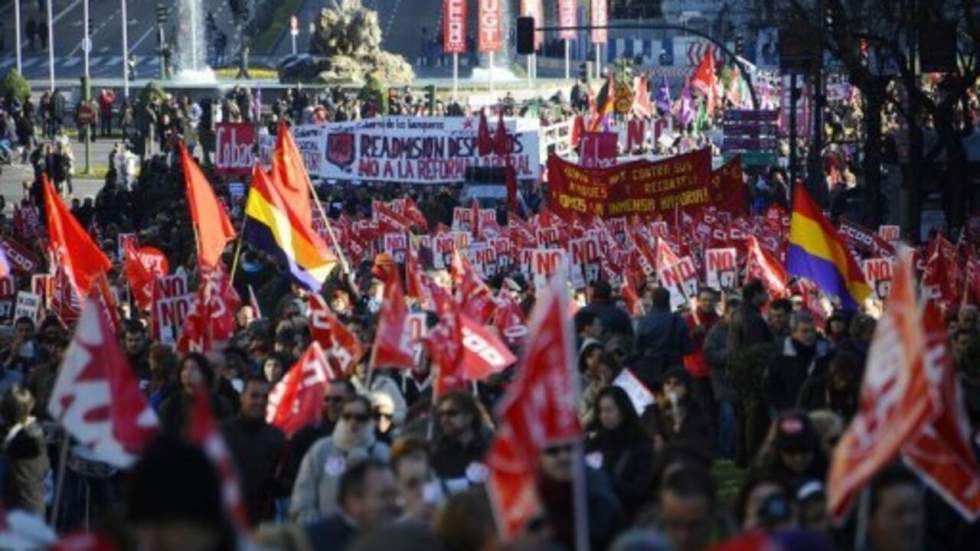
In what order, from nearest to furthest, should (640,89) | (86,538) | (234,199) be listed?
(86,538)
(234,199)
(640,89)

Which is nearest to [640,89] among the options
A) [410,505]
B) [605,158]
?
[605,158]

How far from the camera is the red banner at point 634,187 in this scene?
33.8m

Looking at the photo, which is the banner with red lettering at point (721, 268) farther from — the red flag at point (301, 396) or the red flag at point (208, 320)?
the red flag at point (301, 396)

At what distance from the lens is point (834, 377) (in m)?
14.7

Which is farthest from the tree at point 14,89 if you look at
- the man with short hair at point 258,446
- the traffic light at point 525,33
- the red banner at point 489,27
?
the man with short hair at point 258,446

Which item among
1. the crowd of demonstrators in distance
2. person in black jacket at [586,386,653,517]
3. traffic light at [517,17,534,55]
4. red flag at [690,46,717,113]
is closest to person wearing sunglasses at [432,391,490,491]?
the crowd of demonstrators in distance

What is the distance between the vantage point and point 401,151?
149 ft

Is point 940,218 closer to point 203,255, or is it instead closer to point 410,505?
point 203,255

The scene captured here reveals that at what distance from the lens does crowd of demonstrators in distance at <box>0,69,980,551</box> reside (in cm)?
968

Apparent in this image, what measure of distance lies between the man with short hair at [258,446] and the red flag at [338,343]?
2.49m

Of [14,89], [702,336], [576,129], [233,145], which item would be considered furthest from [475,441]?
[14,89]

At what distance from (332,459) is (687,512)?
3074 millimetres

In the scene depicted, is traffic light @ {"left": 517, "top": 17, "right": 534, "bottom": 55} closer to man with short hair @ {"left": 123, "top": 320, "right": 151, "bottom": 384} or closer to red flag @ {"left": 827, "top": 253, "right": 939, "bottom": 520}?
man with short hair @ {"left": 123, "top": 320, "right": 151, "bottom": 384}

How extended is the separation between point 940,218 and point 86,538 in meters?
34.8
